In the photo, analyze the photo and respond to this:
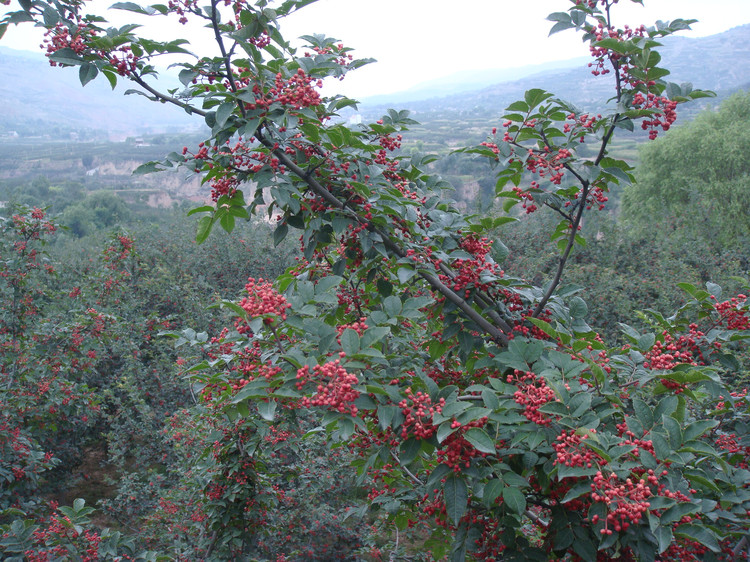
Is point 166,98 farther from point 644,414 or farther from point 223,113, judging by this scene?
point 644,414

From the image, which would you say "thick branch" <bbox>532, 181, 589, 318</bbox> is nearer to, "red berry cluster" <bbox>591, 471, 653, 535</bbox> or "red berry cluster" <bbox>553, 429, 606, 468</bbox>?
"red berry cluster" <bbox>553, 429, 606, 468</bbox>

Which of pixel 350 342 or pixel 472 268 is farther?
pixel 472 268

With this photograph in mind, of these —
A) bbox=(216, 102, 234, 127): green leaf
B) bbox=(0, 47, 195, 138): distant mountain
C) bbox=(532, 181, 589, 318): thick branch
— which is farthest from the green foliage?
bbox=(0, 47, 195, 138): distant mountain

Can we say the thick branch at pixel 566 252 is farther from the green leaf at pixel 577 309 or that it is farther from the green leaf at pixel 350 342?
the green leaf at pixel 350 342

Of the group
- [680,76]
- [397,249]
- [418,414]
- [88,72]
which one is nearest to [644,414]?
[418,414]

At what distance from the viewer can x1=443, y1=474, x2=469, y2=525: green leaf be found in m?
1.89

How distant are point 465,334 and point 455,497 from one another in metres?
0.90

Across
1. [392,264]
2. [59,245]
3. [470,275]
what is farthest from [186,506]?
[59,245]

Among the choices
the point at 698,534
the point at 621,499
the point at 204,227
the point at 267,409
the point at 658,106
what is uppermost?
the point at 658,106

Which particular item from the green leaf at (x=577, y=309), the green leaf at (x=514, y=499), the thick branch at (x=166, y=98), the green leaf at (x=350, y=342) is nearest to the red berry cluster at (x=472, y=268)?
the green leaf at (x=577, y=309)

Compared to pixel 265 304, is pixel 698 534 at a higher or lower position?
lower

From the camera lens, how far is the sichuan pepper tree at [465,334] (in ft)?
5.93

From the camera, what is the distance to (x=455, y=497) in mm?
1923

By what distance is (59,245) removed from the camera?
1906 centimetres
